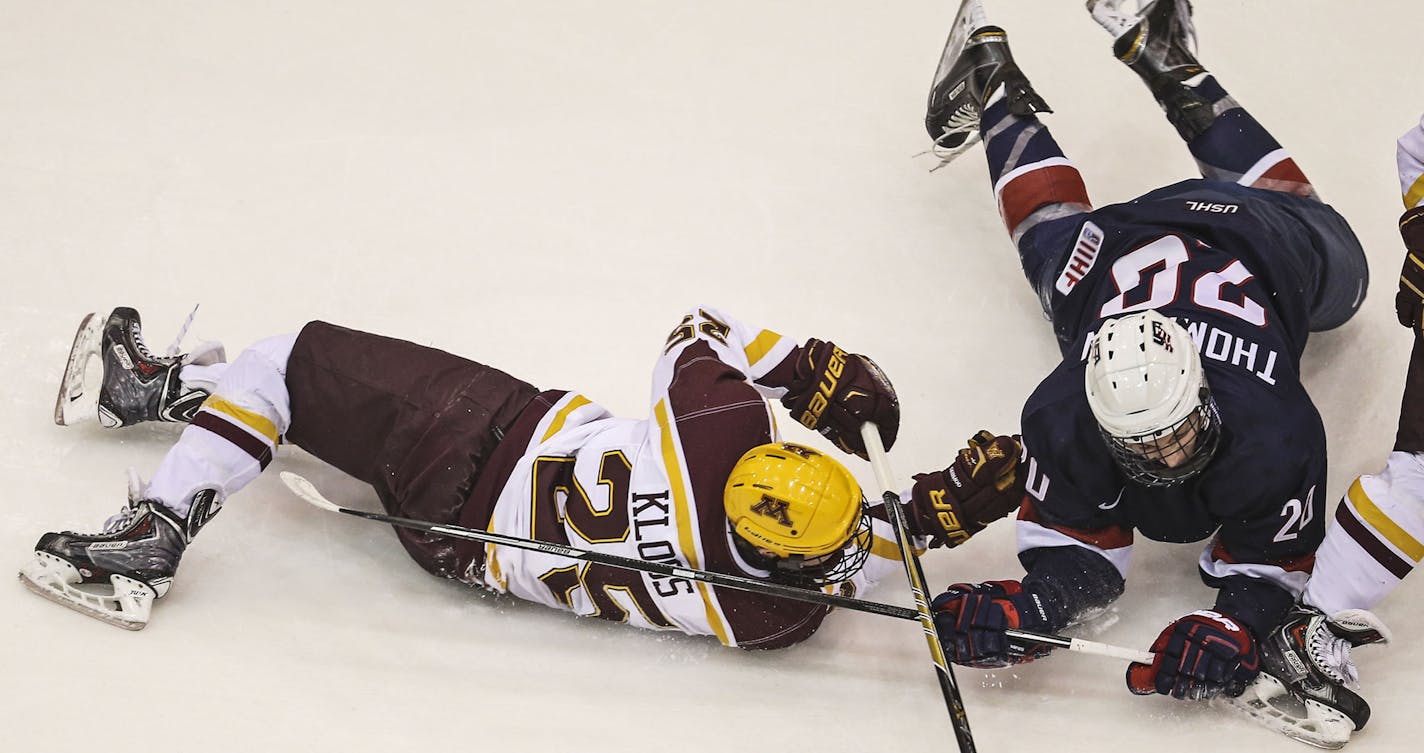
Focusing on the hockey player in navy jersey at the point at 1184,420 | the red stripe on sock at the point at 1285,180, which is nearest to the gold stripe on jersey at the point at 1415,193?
the hockey player in navy jersey at the point at 1184,420

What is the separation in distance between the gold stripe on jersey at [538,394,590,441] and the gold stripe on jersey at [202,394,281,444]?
0.66 m

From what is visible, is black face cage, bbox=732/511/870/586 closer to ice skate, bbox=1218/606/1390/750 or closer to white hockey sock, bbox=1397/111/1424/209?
ice skate, bbox=1218/606/1390/750

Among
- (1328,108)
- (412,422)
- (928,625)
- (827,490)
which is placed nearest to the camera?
(827,490)

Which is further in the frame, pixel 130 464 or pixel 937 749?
pixel 130 464

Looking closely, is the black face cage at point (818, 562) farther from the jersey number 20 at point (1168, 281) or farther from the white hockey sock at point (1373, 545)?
the white hockey sock at point (1373, 545)

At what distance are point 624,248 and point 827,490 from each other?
176 centimetres

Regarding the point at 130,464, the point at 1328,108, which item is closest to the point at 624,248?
the point at 130,464

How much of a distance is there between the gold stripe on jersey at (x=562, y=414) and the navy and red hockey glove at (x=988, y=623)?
960 millimetres

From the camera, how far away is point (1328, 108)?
479 centimetres

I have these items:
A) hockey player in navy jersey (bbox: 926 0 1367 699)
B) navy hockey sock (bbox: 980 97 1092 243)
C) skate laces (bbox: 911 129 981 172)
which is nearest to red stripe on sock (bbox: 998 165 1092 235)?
navy hockey sock (bbox: 980 97 1092 243)

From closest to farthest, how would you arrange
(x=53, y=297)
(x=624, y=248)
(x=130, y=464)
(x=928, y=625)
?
1. (x=928, y=625)
2. (x=130, y=464)
3. (x=53, y=297)
4. (x=624, y=248)

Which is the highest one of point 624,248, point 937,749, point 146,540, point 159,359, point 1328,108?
point 1328,108

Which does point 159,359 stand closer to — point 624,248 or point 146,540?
point 146,540

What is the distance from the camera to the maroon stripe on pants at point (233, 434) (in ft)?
10.6
